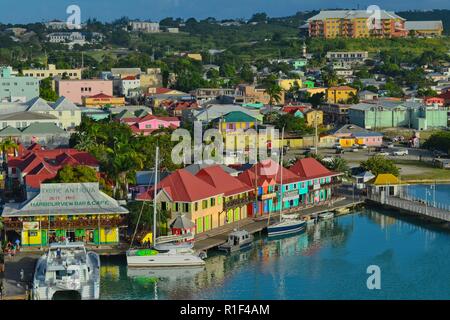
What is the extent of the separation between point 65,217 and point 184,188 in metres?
2.31

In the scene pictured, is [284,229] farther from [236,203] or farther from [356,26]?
[356,26]

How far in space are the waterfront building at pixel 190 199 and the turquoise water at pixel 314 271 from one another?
986 millimetres

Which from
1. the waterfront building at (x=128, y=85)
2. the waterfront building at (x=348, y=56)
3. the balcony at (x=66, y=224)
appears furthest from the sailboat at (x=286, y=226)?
the waterfront building at (x=348, y=56)

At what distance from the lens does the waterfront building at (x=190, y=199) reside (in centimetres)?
1631

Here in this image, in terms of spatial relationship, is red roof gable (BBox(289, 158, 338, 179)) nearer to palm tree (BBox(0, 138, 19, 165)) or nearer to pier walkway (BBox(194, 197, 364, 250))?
pier walkway (BBox(194, 197, 364, 250))

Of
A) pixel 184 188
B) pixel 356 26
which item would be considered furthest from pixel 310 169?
pixel 356 26

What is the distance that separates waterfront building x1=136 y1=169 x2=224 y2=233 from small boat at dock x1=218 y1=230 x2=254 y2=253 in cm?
69

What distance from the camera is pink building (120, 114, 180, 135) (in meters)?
30.2

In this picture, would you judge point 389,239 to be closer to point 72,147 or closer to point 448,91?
point 72,147

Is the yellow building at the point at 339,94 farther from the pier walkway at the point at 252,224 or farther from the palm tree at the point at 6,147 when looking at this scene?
the pier walkway at the point at 252,224

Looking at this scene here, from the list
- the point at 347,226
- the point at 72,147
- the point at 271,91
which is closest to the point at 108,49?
the point at 271,91

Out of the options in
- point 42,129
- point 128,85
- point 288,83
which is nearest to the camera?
point 42,129

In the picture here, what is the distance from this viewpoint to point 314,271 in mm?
14656
